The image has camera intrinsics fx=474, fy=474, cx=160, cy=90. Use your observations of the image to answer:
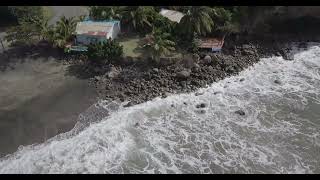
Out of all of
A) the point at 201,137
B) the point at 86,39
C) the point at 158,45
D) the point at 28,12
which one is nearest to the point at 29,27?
the point at 28,12

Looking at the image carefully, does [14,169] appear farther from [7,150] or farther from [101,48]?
[101,48]

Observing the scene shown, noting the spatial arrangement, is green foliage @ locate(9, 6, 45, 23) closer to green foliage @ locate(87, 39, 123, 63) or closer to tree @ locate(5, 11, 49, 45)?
tree @ locate(5, 11, 49, 45)

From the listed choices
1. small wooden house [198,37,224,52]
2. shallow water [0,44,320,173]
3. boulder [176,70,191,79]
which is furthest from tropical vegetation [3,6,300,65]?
shallow water [0,44,320,173]

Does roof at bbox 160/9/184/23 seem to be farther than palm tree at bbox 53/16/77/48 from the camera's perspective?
Yes

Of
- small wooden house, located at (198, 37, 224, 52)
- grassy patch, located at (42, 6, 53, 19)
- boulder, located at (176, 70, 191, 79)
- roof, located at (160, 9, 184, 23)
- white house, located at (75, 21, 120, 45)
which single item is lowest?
boulder, located at (176, 70, 191, 79)

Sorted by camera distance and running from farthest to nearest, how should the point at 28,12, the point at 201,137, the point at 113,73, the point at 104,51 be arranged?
the point at 28,12
the point at 104,51
the point at 113,73
the point at 201,137

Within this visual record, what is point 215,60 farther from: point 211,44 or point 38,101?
point 38,101
